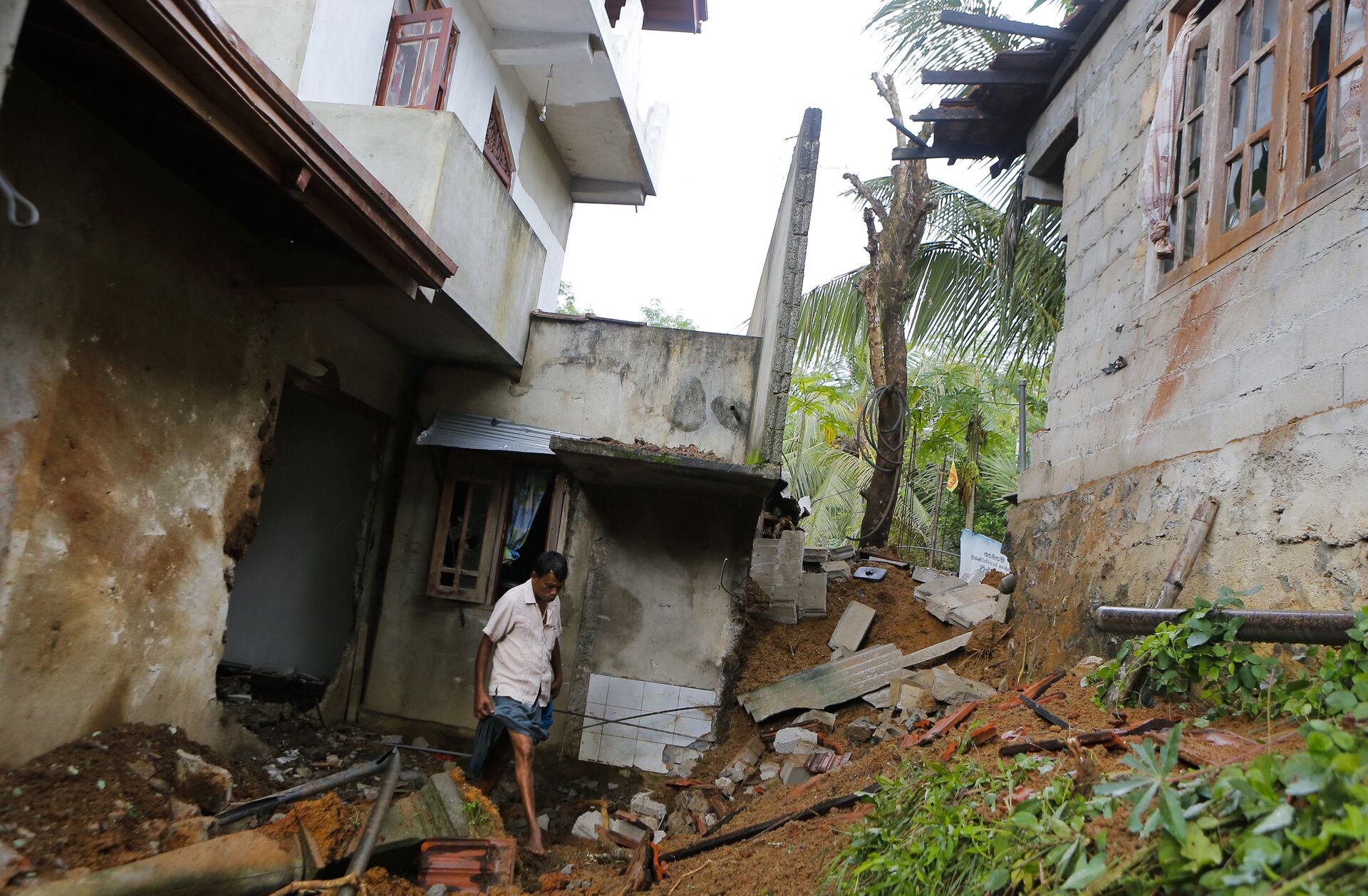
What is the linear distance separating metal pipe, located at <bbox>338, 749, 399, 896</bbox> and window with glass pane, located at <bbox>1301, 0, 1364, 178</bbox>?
489 cm

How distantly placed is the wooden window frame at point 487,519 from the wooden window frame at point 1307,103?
557 cm

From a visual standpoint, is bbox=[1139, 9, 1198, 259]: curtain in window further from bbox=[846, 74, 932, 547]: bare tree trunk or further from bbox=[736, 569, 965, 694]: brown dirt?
bbox=[846, 74, 932, 547]: bare tree trunk

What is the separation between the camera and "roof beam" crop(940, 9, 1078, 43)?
5.81 meters

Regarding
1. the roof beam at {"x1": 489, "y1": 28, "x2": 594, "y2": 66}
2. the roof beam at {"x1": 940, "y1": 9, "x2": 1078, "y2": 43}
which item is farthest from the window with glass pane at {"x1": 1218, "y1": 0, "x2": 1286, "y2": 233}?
the roof beam at {"x1": 489, "y1": 28, "x2": 594, "y2": 66}

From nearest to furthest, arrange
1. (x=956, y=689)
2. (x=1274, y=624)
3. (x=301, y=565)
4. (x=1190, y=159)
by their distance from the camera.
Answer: (x=1274, y=624) → (x=1190, y=159) → (x=956, y=689) → (x=301, y=565)

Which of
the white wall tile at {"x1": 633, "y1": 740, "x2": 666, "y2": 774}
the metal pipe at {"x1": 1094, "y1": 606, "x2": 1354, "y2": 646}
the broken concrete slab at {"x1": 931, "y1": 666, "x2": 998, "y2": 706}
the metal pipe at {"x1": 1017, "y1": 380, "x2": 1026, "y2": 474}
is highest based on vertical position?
the metal pipe at {"x1": 1017, "y1": 380, "x2": 1026, "y2": 474}

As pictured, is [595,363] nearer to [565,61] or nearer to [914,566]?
[565,61]

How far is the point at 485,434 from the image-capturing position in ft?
24.6

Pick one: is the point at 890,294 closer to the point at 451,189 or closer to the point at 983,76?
the point at 983,76

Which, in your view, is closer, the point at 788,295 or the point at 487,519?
the point at 788,295

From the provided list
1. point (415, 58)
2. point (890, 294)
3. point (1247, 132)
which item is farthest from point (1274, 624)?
point (890, 294)

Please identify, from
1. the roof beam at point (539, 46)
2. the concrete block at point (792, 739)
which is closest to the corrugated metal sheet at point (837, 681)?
the concrete block at point (792, 739)

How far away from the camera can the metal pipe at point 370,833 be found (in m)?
3.60

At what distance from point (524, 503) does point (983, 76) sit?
16.8ft
